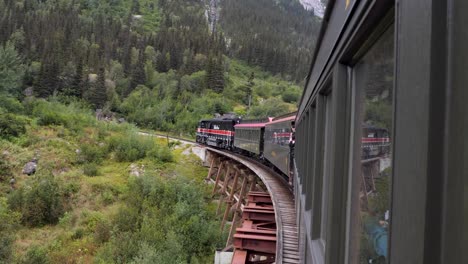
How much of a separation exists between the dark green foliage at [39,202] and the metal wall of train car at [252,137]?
11504 mm

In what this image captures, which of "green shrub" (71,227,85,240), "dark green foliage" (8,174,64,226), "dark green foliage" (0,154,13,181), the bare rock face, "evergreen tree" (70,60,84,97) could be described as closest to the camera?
"green shrub" (71,227,85,240)

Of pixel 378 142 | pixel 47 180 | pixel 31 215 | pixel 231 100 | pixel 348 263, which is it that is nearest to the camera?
pixel 378 142

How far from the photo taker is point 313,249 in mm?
2088

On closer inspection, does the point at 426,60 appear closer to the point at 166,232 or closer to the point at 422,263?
the point at 422,263

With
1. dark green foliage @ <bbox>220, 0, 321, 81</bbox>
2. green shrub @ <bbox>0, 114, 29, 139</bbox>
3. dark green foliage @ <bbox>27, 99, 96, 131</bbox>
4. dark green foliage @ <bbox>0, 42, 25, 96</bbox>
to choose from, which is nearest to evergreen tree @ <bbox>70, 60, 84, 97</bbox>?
dark green foliage @ <bbox>0, 42, 25, 96</bbox>

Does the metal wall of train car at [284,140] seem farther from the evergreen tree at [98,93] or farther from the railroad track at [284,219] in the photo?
the evergreen tree at [98,93]

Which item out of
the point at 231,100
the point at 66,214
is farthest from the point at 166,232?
the point at 231,100

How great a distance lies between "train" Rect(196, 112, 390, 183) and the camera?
3.73ft

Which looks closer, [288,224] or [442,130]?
[442,130]

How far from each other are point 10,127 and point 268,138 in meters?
26.2

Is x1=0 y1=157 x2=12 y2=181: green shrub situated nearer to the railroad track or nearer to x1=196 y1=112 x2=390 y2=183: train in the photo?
x1=196 y1=112 x2=390 y2=183: train

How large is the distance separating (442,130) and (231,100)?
A: 72.5 metres

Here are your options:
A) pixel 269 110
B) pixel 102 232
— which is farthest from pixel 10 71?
pixel 102 232

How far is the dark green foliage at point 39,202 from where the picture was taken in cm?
2005
